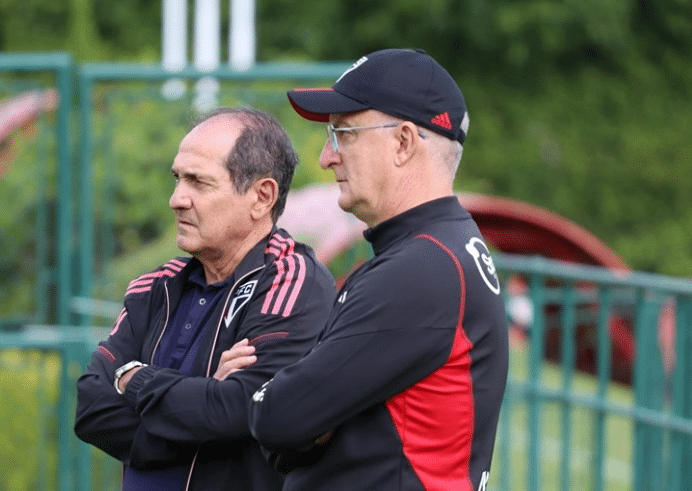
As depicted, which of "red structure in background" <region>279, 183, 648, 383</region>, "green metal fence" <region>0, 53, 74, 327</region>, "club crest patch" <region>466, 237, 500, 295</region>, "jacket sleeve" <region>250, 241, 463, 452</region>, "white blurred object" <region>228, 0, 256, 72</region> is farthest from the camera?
"red structure in background" <region>279, 183, 648, 383</region>

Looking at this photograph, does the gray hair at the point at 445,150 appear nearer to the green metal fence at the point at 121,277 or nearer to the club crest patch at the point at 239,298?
the club crest patch at the point at 239,298

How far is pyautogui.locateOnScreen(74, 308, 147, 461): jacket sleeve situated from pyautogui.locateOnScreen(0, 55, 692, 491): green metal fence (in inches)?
101

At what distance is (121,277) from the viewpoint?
603cm

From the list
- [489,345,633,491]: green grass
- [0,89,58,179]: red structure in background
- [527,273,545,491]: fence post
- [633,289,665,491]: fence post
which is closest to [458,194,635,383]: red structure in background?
[489,345,633,491]: green grass

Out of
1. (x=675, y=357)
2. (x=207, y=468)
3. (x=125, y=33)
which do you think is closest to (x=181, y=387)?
(x=207, y=468)

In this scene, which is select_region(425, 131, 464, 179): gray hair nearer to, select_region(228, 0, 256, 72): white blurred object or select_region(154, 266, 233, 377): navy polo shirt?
select_region(154, 266, 233, 377): navy polo shirt

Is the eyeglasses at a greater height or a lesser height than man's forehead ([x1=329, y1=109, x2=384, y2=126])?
lesser

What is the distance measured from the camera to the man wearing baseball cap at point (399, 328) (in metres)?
2.52

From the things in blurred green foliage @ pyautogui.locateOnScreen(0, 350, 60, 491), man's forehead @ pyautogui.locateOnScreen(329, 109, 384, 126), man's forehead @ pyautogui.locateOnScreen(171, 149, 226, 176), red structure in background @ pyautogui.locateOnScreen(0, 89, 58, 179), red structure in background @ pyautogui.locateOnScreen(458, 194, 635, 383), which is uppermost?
man's forehead @ pyautogui.locateOnScreen(329, 109, 384, 126)

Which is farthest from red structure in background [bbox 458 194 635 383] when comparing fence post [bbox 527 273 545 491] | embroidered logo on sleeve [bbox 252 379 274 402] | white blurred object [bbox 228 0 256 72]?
embroidered logo on sleeve [bbox 252 379 274 402]

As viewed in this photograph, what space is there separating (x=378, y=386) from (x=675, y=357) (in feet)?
9.71

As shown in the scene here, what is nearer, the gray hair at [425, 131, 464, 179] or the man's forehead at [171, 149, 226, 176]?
the gray hair at [425, 131, 464, 179]

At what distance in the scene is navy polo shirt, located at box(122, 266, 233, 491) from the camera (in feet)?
9.68

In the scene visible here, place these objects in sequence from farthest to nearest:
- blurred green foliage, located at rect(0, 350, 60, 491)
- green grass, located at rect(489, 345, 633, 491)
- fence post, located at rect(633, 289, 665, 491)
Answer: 1. green grass, located at rect(489, 345, 633, 491)
2. blurred green foliage, located at rect(0, 350, 60, 491)
3. fence post, located at rect(633, 289, 665, 491)
